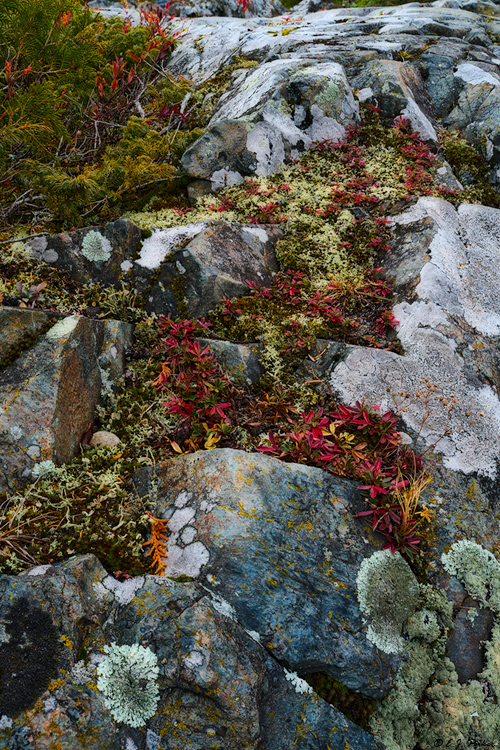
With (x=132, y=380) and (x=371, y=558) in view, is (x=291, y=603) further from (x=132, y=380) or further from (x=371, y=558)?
(x=132, y=380)

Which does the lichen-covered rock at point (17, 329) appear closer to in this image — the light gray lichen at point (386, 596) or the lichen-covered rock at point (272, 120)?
the light gray lichen at point (386, 596)

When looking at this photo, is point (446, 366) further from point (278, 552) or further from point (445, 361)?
point (278, 552)

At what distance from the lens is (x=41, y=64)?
4.75 meters

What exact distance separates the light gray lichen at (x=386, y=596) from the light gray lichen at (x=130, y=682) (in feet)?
5.11

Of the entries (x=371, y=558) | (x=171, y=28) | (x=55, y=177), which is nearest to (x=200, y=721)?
(x=371, y=558)

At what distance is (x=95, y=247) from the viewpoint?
520 cm

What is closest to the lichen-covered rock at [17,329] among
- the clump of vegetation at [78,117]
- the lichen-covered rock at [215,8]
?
the clump of vegetation at [78,117]

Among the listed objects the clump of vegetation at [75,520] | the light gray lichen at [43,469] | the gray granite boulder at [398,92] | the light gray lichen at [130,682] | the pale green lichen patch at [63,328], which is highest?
the gray granite boulder at [398,92]

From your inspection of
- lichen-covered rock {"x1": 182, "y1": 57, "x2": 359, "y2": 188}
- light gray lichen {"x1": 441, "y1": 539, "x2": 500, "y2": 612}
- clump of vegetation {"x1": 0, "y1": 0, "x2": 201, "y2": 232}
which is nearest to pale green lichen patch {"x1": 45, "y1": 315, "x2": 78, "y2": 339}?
clump of vegetation {"x1": 0, "y1": 0, "x2": 201, "y2": 232}

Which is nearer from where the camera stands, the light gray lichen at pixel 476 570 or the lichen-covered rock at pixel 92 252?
the light gray lichen at pixel 476 570

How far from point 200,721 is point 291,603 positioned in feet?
2.89

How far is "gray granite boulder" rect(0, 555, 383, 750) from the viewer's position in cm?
243

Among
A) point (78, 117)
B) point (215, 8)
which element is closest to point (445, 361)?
point (78, 117)

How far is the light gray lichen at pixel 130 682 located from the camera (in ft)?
8.32
